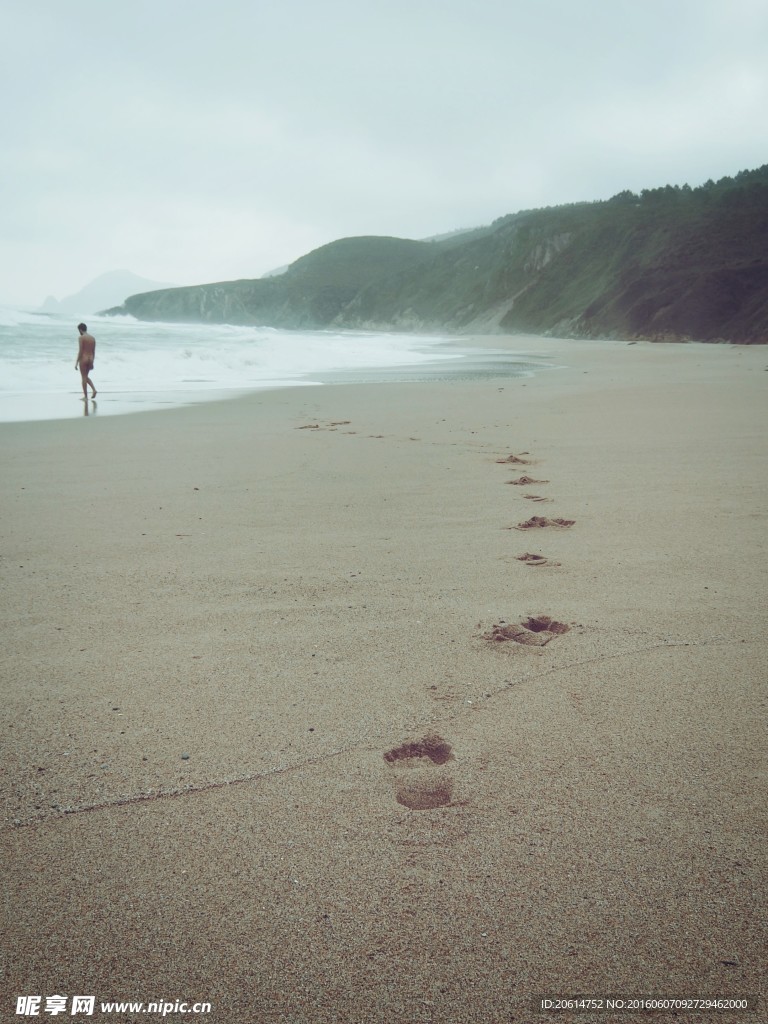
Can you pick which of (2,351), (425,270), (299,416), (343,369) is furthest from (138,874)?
(425,270)

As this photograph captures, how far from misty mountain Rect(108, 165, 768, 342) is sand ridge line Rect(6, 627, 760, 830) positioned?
2852cm

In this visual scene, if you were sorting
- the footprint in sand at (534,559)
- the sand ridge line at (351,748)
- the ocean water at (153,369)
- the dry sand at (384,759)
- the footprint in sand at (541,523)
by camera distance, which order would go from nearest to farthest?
the dry sand at (384,759), the sand ridge line at (351,748), the footprint in sand at (534,559), the footprint in sand at (541,523), the ocean water at (153,369)

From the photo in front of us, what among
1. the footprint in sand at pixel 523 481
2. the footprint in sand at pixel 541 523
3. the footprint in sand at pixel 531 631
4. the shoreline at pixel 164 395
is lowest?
the footprint in sand at pixel 531 631

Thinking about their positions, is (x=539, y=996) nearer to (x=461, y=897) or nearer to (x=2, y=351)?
(x=461, y=897)

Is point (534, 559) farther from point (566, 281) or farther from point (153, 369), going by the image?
point (566, 281)

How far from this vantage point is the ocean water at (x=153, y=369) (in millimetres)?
10250

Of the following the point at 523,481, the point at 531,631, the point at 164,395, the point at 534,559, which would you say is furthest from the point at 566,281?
the point at 531,631

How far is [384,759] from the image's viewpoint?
1.69 meters

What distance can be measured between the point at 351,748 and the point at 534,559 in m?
1.56

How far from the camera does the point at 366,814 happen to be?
1.51 meters

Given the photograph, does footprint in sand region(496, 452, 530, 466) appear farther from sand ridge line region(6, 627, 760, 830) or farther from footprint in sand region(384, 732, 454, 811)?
footprint in sand region(384, 732, 454, 811)

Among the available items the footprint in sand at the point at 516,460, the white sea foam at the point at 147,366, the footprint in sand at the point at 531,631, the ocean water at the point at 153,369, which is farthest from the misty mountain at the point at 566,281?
the footprint in sand at the point at 531,631

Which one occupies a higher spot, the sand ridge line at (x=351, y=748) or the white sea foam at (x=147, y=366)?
the white sea foam at (x=147, y=366)

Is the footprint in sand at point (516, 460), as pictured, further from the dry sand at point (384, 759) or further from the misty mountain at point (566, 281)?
the misty mountain at point (566, 281)
